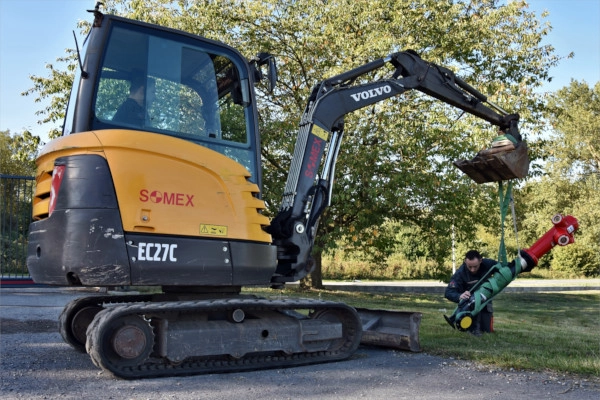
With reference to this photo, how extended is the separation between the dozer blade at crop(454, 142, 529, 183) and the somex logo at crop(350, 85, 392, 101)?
4.53ft

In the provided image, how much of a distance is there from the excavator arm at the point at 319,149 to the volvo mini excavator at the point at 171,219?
30mm

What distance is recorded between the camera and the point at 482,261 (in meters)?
8.34

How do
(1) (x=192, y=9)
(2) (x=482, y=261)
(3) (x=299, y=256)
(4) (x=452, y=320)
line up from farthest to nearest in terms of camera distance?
(1) (x=192, y=9) → (2) (x=482, y=261) → (4) (x=452, y=320) → (3) (x=299, y=256)

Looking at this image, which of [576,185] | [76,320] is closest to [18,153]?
[76,320]

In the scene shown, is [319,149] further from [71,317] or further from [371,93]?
[71,317]

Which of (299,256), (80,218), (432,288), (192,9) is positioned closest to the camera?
(80,218)

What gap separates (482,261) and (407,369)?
3.12m

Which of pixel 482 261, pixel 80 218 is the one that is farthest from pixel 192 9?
pixel 80 218

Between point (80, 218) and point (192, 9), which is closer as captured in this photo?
point (80, 218)

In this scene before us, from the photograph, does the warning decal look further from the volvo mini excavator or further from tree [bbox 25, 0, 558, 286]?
tree [bbox 25, 0, 558, 286]

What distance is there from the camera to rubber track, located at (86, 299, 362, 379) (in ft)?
17.0

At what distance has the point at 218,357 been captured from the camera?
5.86 meters

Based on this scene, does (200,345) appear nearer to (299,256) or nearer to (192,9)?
(299,256)

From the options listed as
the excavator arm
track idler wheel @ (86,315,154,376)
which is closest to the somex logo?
the excavator arm
